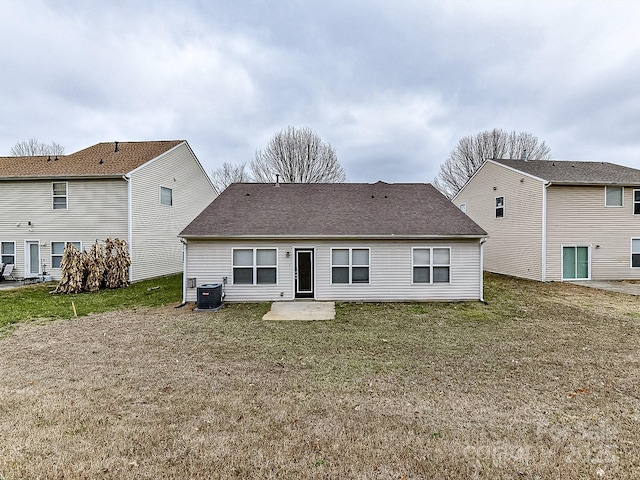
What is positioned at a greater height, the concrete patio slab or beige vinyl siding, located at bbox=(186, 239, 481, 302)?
beige vinyl siding, located at bbox=(186, 239, 481, 302)

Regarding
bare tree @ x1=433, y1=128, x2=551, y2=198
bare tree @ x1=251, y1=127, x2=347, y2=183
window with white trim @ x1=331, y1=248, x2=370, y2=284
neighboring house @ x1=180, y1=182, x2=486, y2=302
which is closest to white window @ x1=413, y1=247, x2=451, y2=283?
neighboring house @ x1=180, y1=182, x2=486, y2=302

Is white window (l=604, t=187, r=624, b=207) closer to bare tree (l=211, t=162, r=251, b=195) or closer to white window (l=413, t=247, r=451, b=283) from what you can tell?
white window (l=413, t=247, r=451, b=283)

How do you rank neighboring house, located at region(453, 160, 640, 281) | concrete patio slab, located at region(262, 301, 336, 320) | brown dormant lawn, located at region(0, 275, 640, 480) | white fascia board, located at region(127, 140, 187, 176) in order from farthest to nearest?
1. neighboring house, located at region(453, 160, 640, 281)
2. white fascia board, located at region(127, 140, 187, 176)
3. concrete patio slab, located at region(262, 301, 336, 320)
4. brown dormant lawn, located at region(0, 275, 640, 480)

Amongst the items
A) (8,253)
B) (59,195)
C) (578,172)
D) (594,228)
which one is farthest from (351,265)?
(8,253)

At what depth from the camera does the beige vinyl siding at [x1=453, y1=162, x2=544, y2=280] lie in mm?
14781

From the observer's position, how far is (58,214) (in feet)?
47.2

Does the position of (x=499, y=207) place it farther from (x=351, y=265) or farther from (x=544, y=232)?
(x=351, y=265)

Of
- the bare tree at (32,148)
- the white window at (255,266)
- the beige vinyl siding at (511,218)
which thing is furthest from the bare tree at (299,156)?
the bare tree at (32,148)

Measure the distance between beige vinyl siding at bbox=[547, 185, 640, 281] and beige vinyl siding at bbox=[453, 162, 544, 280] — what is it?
21.0 inches

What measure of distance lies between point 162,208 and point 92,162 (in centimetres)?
384

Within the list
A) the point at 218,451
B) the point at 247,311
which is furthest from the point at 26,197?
the point at 218,451

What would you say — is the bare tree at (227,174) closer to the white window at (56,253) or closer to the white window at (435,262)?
the white window at (56,253)

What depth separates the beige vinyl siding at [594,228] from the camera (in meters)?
14.5

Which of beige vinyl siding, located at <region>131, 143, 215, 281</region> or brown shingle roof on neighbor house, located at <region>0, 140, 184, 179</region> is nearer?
brown shingle roof on neighbor house, located at <region>0, 140, 184, 179</region>
